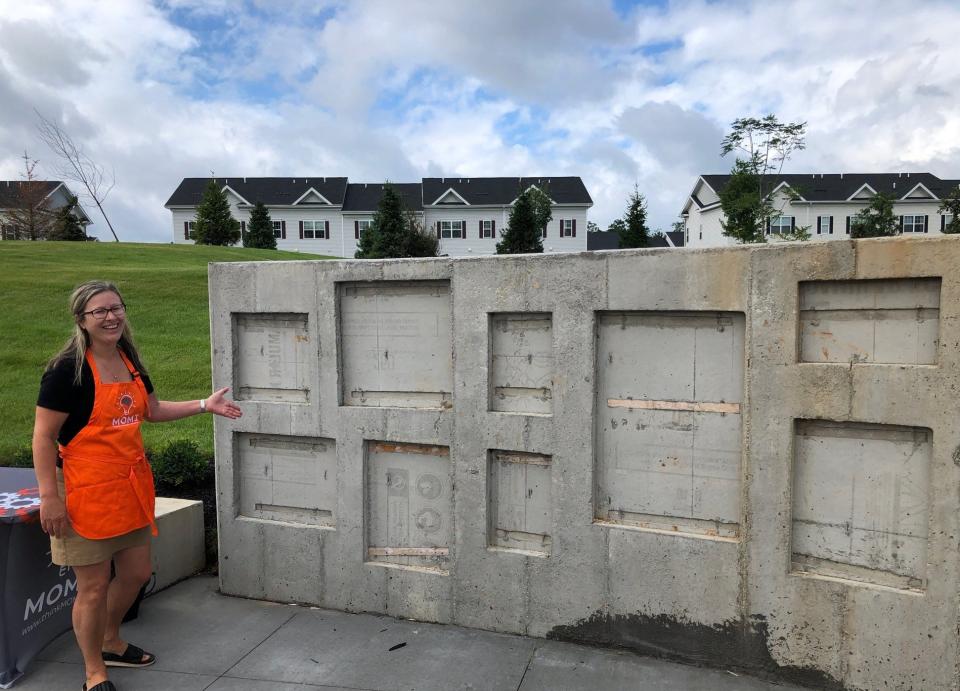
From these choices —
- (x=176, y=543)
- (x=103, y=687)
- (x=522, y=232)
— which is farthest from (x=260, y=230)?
(x=103, y=687)

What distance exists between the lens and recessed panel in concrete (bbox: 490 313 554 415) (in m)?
3.50

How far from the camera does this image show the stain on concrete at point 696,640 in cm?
313

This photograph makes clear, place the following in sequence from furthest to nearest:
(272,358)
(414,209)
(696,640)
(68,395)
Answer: (414,209) < (272,358) < (696,640) < (68,395)

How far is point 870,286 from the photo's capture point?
287 cm

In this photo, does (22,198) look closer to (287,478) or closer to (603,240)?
(603,240)

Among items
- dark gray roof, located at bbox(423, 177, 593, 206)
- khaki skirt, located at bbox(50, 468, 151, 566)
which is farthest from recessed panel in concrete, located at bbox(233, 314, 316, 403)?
dark gray roof, located at bbox(423, 177, 593, 206)

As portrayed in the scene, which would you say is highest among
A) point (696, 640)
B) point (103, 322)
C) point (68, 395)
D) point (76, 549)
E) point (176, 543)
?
point (103, 322)

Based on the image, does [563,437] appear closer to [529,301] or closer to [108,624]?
[529,301]

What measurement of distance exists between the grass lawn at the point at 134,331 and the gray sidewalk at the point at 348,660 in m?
2.84

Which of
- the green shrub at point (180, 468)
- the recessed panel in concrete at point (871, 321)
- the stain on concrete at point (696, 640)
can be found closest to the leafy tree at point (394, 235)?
the green shrub at point (180, 468)

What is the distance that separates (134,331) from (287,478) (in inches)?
330

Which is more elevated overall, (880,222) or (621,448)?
(880,222)

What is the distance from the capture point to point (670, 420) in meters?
3.30

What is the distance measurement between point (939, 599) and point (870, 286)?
Answer: 131 centimetres
